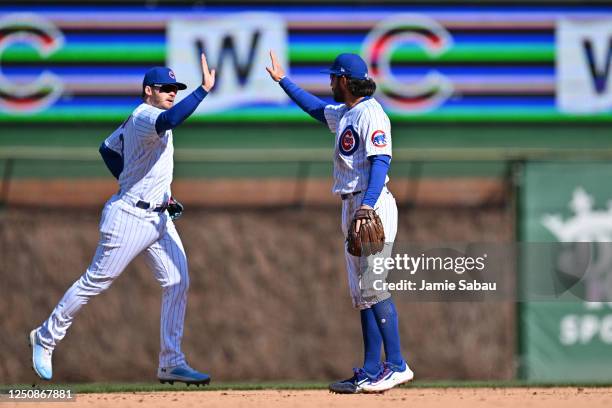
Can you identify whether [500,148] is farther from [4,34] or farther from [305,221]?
[4,34]

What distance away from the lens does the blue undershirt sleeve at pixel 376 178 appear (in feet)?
19.6

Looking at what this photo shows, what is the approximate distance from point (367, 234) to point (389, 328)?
0.56 metres

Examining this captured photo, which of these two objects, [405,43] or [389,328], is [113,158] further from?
[405,43]

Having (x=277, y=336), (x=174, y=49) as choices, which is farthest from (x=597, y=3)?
(x=277, y=336)

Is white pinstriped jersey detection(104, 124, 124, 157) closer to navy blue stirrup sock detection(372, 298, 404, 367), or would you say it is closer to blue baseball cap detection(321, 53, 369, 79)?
blue baseball cap detection(321, 53, 369, 79)

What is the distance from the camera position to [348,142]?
618 cm

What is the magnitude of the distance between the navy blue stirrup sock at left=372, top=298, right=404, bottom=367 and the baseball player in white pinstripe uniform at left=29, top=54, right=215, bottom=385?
105cm

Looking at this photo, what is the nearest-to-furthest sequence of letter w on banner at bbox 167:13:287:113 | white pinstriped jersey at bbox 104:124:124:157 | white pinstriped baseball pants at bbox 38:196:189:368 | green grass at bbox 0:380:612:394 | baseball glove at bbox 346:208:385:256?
baseball glove at bbox 346:208:385:256, white pinstriped baseball pants at bbox 38:196:189:368, white pinstriped jersey at bbox 104:124:124:157, green grass at bbox 0:380:612:394, letter w on banner at bbox 167:13:287:113

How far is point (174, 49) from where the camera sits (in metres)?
10.3

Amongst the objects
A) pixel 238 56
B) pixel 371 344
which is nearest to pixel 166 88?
pixel 371 344

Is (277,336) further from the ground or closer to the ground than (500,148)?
closer to the ground

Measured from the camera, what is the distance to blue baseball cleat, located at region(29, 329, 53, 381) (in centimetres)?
641

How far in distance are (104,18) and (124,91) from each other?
2.24 feet

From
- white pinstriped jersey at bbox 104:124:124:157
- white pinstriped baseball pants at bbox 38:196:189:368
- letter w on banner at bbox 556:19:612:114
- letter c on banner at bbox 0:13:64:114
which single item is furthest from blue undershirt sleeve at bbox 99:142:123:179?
letter w on banner at bbox 556:19:612:114
